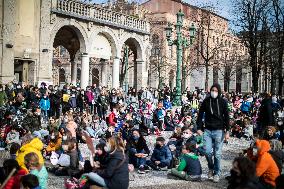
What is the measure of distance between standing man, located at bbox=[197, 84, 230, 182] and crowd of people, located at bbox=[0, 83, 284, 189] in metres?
0.02

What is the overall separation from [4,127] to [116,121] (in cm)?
521

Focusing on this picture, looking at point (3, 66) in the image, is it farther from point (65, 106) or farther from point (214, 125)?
point (214, 125)

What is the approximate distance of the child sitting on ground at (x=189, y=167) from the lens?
9938 mm

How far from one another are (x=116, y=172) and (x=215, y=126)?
10.2ft

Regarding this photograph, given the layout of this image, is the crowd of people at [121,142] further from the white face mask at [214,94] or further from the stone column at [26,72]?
the stone column at [26,72]

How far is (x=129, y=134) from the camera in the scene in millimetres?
13680

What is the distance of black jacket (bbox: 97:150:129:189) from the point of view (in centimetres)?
711

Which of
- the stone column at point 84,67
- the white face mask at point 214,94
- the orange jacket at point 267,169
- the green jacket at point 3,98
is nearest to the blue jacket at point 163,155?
the white face mask at point 214,94

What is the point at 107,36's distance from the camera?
104ft

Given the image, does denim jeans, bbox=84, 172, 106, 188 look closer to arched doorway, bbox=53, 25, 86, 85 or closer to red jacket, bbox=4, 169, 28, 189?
red jacket, bbox=4, 169, 28, 189

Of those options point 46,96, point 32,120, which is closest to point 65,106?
point 46,96

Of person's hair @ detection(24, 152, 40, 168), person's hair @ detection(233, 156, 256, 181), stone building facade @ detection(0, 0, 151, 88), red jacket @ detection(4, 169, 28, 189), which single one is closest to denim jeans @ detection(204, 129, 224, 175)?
person's hair @ detection(233, 156, 256, 181)

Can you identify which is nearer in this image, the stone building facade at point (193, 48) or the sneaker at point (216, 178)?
the sneaker at point (216, 178)

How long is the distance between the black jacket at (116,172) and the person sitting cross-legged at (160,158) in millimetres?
4541
